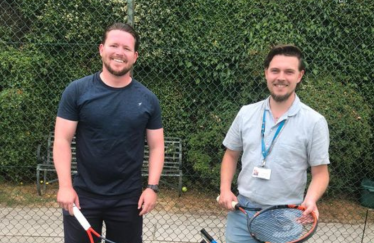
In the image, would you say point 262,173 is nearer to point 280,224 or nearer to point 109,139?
point 280,224

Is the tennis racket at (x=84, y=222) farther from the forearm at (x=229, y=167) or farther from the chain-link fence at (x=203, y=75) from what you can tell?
the chain-link fence at (x=203, y=75)

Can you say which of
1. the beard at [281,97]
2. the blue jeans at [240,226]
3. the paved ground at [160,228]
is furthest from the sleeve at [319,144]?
the paved ground at [160,228]

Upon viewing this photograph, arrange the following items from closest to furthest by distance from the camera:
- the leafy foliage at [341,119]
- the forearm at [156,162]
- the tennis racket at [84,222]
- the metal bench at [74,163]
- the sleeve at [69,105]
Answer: the tennis racket at [84,222], the sleeve at [69,105], the forearm at [156,162], the leafy foliage at [341,119], the metal bench at [74,163]

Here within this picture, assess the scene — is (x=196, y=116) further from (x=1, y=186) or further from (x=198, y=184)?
(x=1, y=186)

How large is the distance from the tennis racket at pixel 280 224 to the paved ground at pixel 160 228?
2.55 meters

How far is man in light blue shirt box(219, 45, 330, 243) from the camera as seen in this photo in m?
2.25

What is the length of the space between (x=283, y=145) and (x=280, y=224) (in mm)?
420

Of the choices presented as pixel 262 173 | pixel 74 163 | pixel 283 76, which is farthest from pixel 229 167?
pixel 74 163

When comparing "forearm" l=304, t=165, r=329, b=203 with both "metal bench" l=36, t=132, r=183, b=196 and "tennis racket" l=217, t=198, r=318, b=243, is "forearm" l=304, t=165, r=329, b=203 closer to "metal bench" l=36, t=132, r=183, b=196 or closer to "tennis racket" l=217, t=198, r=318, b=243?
"tennis racket" l=217, t=198, r=318, b=243

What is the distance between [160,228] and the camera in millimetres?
4957

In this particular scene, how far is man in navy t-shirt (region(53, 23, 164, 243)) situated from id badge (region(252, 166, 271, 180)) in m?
0.64

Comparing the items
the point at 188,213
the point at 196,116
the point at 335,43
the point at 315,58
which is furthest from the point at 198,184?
the point at 335,43

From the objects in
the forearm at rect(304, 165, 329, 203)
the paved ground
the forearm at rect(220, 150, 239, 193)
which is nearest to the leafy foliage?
the paved ground

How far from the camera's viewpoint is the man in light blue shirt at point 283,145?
88.7 inches
